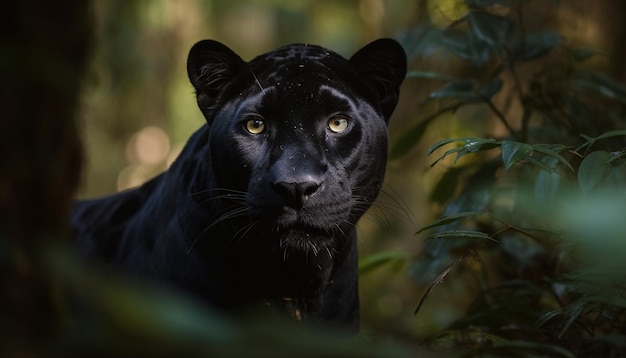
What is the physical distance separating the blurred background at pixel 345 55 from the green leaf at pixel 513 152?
3.68 ft

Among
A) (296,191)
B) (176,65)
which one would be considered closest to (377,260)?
(296,191)

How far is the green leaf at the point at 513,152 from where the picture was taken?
8.02ft

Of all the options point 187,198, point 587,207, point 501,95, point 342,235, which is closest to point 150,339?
point 587,207

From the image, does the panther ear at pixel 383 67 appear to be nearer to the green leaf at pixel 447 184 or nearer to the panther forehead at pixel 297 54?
the panther forehead at pixel 297 54

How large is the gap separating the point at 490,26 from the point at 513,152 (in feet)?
6.20

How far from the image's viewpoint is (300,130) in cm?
313

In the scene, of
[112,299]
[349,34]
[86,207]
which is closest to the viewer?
[112,299]

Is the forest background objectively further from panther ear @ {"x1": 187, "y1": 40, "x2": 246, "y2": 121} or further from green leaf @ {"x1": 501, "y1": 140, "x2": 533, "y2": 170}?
panther ear @ {"x1": 187, "y1": 40, "x2": 246, "y2": 121}

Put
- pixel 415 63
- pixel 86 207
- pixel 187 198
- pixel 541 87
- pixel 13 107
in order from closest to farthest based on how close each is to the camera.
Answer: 1. pixel 13 107
2. pixel 187 198
3. pixel 541 87
4. pixel 86 207
5. pixel 415 63

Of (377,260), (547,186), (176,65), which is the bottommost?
(377,260)

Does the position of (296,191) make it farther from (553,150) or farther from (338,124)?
(553,150)

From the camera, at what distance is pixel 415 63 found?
7.39 metres

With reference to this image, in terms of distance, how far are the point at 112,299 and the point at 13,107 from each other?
16.3 inches

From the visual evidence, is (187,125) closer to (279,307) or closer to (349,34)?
(349,34)
